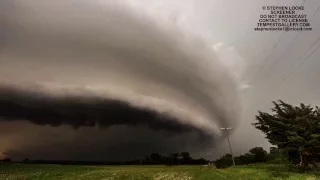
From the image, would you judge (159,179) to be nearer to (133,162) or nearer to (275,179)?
(275,179)

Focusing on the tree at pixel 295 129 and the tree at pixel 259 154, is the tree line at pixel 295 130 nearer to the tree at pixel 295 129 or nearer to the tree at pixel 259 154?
the tree at pixel 295 129

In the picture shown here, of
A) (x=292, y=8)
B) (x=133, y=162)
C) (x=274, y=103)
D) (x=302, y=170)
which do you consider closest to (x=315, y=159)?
(x=302, y=170)

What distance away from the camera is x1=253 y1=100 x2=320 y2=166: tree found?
47.8 metres

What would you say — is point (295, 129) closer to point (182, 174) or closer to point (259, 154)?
point (182, 174)

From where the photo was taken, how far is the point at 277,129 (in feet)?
167

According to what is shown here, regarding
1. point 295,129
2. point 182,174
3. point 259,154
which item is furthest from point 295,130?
point 259,154

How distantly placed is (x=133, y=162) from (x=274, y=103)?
5374 inches

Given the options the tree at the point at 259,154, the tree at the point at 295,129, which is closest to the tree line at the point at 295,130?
the tree at the point at 295,129

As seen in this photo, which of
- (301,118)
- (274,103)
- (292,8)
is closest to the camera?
(292,8)

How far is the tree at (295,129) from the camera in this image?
47750 mm

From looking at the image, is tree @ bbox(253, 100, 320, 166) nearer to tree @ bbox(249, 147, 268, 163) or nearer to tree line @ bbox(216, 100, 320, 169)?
tree line @ bbox(216, 100, 320, 169)

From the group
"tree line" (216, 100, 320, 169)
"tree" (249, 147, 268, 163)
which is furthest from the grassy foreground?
"tree" (249, 147, 268, 163)

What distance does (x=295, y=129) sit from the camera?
4853 centimetres

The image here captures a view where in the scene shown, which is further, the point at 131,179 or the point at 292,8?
the point at 131,179
